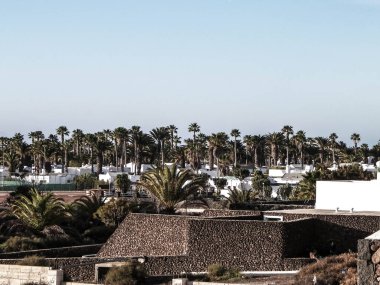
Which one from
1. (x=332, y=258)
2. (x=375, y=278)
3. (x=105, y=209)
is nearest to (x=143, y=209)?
(x=105, y=209)

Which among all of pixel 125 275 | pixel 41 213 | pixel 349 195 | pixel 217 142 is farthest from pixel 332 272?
pixel 217 142

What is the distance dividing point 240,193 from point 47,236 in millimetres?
18191

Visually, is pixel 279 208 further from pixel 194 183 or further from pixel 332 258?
pixel 332 258

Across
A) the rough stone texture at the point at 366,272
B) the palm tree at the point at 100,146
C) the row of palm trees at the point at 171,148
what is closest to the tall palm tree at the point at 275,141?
the row of palm trees at the point at 171,148

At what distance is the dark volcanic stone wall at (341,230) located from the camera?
112 feet

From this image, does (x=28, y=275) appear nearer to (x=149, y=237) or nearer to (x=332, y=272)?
(x=149, y=237)

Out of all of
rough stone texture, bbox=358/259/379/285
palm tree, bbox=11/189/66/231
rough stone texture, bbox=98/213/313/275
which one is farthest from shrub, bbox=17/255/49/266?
rough stone texture, bbox=358/259/379/285

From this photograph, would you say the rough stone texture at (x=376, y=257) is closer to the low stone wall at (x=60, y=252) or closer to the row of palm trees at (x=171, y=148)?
the low stone wall at (x=60, y=252)

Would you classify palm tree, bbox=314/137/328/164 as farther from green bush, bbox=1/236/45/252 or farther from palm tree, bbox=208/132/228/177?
green bush, bbox=1/236/45/252

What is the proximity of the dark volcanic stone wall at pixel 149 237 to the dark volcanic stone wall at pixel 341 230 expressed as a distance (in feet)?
19.7

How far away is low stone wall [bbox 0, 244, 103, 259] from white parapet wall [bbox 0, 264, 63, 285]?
3092mm

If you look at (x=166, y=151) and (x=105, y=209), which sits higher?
(x=166, y=151)

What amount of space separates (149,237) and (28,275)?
766cm

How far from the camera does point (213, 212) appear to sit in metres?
40.8
